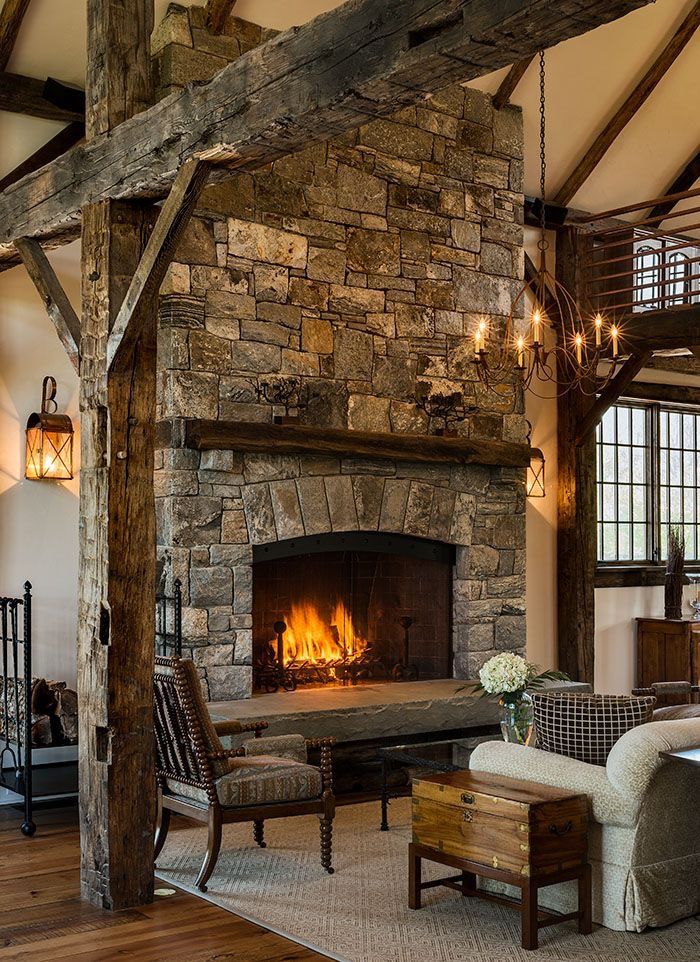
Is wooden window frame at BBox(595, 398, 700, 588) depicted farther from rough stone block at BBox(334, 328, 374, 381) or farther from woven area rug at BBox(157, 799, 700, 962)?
woven area rug at BBox(157, 799, 700, 962)

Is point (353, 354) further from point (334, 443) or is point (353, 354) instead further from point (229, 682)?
point (229, 682)

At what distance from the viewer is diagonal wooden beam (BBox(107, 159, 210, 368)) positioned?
430 cm

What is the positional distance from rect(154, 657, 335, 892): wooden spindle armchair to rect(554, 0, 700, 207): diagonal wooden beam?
17.5 feet

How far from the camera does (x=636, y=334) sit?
843 cm

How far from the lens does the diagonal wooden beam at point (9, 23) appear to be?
20.8 ft

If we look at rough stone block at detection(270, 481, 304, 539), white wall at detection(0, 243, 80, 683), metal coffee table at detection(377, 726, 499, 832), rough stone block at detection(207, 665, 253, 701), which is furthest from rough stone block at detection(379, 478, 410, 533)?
white wall at detection(0, 243, 80, 683)

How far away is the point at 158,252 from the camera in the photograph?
173 inches

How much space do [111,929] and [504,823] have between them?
1.57m

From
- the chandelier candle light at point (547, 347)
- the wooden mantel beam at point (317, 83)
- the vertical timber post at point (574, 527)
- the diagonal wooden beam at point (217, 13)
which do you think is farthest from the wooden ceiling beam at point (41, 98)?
the vertical timber post at point (574, 527)

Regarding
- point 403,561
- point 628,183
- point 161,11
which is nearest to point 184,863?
point 403,561

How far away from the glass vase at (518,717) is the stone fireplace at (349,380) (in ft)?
6.03

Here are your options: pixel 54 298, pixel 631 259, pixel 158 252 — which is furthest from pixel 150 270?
pixel 631 259

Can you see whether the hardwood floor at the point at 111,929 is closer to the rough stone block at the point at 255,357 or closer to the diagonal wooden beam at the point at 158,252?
the diagonal wooden beam at the point at 158,252

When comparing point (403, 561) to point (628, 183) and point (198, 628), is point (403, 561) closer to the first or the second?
point (198, 628)
